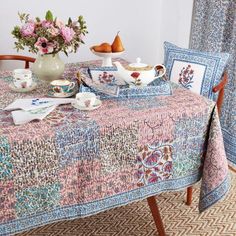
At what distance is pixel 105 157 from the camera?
1343 millimetres

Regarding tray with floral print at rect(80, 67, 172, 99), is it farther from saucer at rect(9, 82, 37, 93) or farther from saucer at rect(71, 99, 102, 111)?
saucer at rect(9, 82, 37, 93)

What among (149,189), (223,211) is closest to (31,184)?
(149,189)

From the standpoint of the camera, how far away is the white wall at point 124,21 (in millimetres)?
2523

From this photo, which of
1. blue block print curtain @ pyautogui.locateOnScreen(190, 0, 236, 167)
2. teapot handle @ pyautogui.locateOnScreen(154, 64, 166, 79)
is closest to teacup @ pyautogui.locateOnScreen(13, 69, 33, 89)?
teapot handle @ pyautogui.locateOnScreen(154, 64, 166, 79)

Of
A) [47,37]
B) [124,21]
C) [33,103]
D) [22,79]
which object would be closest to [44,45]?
[47,37]

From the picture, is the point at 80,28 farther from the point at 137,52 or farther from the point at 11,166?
the point at 137,52

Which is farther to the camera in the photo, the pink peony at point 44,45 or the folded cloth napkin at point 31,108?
the pink peony at point 44,45

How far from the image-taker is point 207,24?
2.58 meters

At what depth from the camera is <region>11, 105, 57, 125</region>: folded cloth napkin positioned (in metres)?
1.31

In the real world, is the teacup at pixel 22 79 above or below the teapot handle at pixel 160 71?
below

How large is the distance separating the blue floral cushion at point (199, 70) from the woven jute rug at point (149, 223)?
634 mm

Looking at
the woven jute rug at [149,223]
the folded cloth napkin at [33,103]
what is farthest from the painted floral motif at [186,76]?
the folded cloth napkin at [33,103]

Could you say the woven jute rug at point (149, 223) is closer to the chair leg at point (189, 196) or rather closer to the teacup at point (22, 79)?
the chair leg at point (189, 196)

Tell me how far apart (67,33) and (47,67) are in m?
0.21
